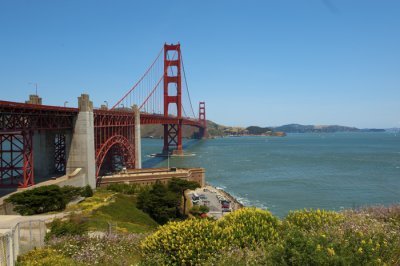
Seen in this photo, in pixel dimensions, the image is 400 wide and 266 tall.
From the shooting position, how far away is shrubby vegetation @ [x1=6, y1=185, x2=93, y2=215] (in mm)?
20297

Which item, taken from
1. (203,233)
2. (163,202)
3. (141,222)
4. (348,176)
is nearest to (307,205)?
(163,202)

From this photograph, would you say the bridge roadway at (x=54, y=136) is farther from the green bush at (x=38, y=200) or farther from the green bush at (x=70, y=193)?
the green bush at (x=38, y=200)

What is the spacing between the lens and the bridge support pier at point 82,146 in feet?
103

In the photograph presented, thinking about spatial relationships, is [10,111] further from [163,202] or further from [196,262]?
[196,262]

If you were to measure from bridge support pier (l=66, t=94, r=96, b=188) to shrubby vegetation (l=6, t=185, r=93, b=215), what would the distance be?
858cm

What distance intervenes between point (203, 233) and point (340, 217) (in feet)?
12.3

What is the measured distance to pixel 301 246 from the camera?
6551 mm

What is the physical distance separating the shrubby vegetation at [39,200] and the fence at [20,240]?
1034 cm

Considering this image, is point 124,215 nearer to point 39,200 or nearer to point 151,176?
point 39,200

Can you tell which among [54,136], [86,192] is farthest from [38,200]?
[54,136]

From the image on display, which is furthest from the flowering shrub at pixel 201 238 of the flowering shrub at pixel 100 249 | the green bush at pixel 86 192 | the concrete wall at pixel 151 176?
the concrete wall at pixel 151 176

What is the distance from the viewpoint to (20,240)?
9.71 m

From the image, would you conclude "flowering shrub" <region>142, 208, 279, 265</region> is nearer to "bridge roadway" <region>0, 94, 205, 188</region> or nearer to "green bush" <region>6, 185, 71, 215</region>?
"green bush" <region>6, 185, 71, 215</region>

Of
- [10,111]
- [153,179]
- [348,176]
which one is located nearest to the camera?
[10,111]
